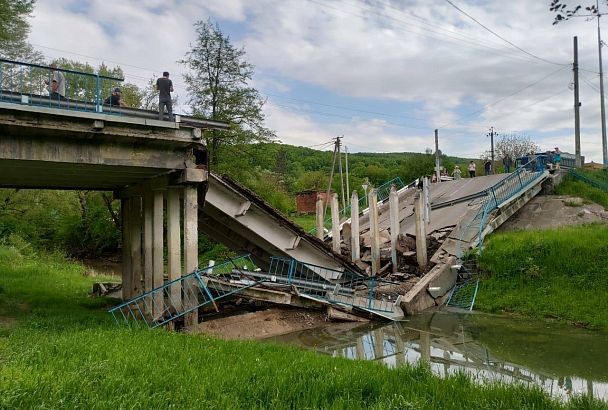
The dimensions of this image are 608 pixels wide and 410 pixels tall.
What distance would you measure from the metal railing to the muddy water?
0.80 metres

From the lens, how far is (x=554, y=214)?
20.6m

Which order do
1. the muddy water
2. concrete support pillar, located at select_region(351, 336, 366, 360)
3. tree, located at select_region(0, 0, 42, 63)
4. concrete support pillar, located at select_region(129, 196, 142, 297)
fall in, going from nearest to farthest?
1. the muddy water
2. concrete support pillar, located at select_region(351, 336, 366, 360)
3. concrete support pillar, located at select_region(129, 196, 142, 297)
4. tree, located at select_region(0, 0, 42, 63)

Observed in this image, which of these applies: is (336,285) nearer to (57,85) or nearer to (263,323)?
(263,323)

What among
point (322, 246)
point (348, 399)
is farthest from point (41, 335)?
point (322, 246)

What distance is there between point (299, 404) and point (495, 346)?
7.37 m

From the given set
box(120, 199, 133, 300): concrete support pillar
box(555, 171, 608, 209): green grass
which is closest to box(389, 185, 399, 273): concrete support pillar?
box(555, 171, 608, 209): green grass

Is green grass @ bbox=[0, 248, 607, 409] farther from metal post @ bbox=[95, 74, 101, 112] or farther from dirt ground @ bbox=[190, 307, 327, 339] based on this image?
metal post @ bbox=[95, 74, 101, 112]

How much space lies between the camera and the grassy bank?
45.1ft

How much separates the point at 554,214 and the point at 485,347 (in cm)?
1174

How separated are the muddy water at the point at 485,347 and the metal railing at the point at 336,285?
0.80 metres

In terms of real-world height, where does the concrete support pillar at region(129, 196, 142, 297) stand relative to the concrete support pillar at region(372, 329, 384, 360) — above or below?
above

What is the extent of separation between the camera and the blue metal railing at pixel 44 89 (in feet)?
32.5

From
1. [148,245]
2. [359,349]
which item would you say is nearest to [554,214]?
[359,349]

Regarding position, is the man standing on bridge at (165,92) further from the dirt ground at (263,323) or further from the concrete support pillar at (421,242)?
the concrete support pillar at (421,242)
